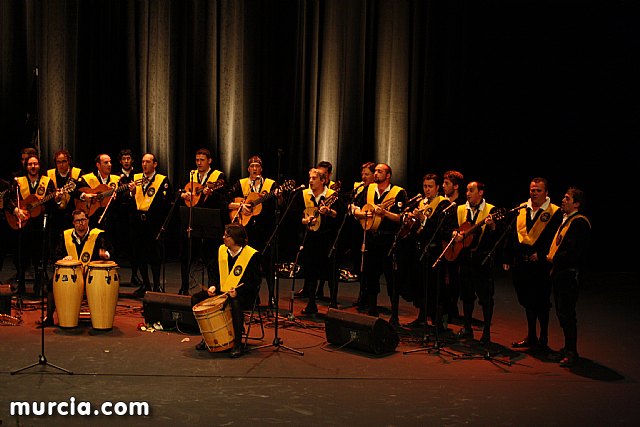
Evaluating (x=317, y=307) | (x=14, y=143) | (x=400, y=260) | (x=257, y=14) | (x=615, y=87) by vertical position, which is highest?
(x=257, y=14)

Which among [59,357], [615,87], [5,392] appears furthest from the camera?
[615,87]

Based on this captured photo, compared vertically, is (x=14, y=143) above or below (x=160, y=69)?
below

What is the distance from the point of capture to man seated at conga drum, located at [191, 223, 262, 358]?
8.41 m

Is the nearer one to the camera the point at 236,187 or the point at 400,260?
the point at 400,260

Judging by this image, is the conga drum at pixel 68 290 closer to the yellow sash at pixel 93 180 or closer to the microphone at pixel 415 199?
the yellow sash at pixel 93 180

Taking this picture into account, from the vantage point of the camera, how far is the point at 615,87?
1376 cm

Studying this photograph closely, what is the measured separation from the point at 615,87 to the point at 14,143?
10.1 metres

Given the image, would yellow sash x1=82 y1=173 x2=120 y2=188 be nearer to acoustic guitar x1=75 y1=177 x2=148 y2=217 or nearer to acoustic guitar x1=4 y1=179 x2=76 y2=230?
acoustic guitar x1=75 y1=177 x2=148 y2=217

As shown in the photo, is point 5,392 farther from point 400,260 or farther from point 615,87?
point 615,87

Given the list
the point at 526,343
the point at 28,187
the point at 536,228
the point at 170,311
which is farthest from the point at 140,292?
the point at 536,228

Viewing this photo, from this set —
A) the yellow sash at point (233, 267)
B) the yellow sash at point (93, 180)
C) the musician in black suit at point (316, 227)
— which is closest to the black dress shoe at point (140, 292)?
the yellow sash at point (93, 180)

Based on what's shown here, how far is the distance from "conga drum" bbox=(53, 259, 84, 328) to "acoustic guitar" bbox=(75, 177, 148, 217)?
2.03 meters

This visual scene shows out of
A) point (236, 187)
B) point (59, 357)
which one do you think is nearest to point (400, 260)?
point (236, 187)

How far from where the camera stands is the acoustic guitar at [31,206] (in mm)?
10672
